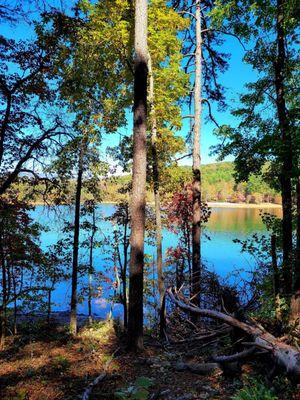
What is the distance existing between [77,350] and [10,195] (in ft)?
20.6

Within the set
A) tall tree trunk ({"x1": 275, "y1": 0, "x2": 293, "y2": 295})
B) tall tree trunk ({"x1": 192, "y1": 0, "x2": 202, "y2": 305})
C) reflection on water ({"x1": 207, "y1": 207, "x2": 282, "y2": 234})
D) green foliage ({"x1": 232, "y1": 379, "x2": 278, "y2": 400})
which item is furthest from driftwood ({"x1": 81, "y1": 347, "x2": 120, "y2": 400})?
reflection on water ({"x1": 207, "y1": 207, "x2": 282, "y2": 234})

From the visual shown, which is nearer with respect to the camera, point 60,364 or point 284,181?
point 60,364

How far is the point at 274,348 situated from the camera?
414cm

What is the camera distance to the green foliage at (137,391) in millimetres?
4125

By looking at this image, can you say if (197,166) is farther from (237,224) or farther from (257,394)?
(237,224)

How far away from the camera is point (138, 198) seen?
6.39 meters

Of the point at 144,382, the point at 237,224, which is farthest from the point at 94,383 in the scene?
the point at 237,224

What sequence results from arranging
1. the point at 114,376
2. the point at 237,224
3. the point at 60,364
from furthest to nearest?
1. the point at 237,224
2. the point at 60,364
3. the point at 114,376

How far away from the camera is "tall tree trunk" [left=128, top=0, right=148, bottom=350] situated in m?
6.34

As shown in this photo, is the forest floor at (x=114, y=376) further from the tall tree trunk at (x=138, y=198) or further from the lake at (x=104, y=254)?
the lake at (x=104, y=254)

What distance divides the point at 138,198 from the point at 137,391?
344 cm

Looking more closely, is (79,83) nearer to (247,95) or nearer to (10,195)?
(10,195)

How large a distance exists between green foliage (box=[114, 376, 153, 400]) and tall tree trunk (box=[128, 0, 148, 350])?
65.1 inches

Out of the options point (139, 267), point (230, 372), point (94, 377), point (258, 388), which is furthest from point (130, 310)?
point (258, 388)
